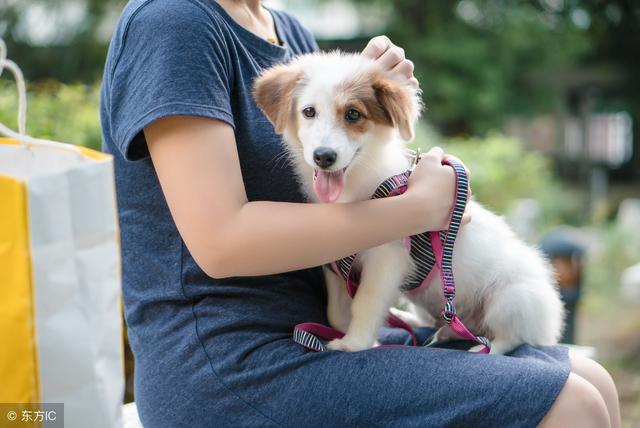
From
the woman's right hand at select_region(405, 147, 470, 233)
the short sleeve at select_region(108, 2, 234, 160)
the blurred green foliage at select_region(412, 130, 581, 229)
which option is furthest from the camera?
the blurred green foliage at select_region(412, 130, 581, 229)

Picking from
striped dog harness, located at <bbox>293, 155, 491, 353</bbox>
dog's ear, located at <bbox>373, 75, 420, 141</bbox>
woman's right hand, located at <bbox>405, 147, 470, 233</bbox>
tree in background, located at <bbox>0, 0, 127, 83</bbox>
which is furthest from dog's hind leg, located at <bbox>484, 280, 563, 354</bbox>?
tree in background, located at <bbox>0, 0, 127, 83</bbox>

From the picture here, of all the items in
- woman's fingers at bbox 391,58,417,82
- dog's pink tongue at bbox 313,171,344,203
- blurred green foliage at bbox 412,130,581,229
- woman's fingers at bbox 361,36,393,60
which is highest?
woman's fingers at bbox 361,36,393,60

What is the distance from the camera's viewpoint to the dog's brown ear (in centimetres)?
173

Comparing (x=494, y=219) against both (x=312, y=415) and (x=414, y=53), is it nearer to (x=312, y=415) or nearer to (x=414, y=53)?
(x=312, y=415)

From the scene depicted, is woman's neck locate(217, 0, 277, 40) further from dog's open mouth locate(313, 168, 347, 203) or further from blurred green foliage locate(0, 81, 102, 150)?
blurred green foliage locate(0, 81, 102, 150)

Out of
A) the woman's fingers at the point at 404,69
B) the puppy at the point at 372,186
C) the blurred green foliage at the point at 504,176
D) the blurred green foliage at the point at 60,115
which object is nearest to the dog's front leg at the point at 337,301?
the puppy at the point at 372,186

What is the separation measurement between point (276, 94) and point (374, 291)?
0.58 m

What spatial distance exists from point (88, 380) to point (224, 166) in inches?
21.2

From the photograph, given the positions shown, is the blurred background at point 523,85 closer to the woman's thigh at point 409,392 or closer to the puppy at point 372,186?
the puppy at point 372,186

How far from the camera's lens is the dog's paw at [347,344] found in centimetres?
182

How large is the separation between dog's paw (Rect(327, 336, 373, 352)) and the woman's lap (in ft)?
0.75

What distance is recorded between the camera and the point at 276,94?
1727 mm

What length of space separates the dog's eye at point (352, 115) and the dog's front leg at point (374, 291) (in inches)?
13.7

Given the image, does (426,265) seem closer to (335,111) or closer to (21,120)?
(335,111)
